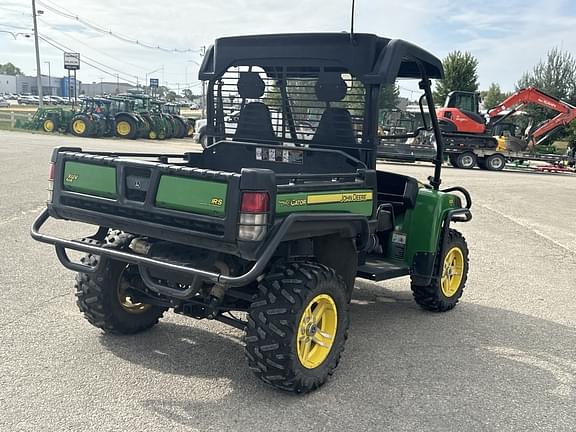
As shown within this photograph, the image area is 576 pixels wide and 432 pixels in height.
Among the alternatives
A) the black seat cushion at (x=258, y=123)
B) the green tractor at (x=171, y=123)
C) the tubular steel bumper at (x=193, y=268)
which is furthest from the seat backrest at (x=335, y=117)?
the green tractor at (x=171, y=123)

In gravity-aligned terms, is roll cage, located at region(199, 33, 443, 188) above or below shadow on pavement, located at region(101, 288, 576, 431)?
above

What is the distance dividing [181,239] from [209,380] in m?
0.98

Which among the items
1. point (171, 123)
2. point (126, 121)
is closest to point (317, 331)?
point (126, 121)

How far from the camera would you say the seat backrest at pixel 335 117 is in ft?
15.7

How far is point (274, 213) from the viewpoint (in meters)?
3.56

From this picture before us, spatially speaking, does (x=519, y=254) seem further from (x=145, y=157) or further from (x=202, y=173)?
(x=202, y=173)

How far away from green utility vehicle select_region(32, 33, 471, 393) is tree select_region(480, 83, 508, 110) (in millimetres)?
58211

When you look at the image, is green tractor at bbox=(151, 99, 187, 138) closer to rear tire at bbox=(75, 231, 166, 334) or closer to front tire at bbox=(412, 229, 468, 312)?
front tire at bbox=(412, 229, 468, 312)

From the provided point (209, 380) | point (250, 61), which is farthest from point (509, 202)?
point (209, 380)

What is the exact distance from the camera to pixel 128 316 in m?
4.69

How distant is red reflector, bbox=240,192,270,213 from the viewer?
3.46 metres

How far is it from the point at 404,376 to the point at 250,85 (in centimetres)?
260

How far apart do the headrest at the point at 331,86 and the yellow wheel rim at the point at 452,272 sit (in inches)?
76.1

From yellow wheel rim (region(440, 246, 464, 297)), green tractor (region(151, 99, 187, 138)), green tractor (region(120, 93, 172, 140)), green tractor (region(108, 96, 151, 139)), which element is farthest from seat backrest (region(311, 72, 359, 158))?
green tractor (region(151, 99, 187, 138))
